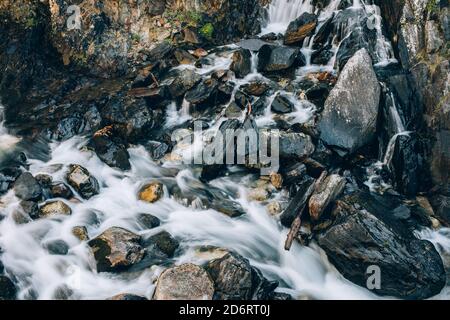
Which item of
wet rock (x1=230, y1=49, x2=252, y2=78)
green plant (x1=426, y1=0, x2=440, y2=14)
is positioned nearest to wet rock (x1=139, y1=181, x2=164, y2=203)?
wet rock (x1=230, y1=49, x2=252, y2=78)

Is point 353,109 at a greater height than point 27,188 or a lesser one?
greater

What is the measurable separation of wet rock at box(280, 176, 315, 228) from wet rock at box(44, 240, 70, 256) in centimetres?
440

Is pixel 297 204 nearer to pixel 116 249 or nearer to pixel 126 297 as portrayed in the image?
pixel 116 249

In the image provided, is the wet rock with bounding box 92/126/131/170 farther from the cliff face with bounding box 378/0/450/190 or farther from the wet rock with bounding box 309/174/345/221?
the cliff face with bounding box 378/0/450/190

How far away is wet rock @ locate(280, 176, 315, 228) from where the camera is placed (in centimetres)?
861

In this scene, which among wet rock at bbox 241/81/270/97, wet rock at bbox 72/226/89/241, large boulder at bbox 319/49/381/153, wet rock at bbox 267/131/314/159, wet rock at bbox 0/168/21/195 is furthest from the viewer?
wet rock at bbox 241/81/270/97

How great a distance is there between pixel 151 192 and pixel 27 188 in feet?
8.54

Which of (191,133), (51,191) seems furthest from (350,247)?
(51,191)

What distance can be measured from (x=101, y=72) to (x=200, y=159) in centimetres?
Answer: 530

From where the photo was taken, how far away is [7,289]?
6.85 meters

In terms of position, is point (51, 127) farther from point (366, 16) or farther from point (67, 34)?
point (366, 16)

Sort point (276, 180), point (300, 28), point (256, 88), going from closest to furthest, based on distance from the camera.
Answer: point (276, 180)
point (256, 88)
point (300, 28)

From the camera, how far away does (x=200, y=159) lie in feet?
33.7

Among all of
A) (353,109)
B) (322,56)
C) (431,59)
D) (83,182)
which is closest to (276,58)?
(322,56)
